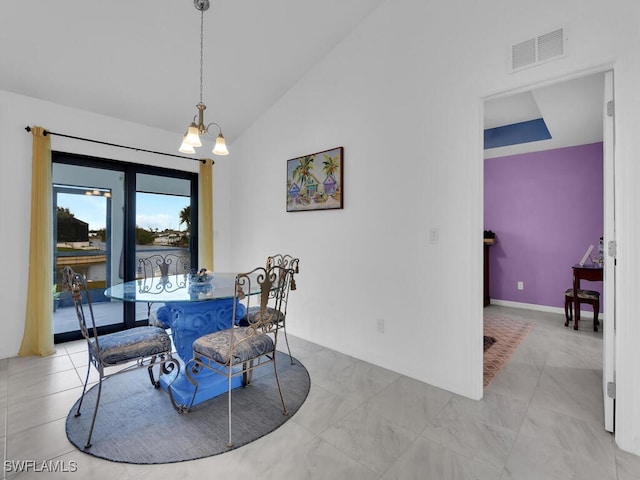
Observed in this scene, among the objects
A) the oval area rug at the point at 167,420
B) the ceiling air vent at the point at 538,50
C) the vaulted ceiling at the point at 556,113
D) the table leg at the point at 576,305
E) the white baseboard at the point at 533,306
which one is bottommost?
the oval area rug at the point at 167,420

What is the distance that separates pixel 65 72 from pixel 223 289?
246 cm

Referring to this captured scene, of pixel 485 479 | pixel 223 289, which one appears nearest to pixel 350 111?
pixel 223 289

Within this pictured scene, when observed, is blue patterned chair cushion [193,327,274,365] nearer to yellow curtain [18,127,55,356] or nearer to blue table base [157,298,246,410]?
blue table base [157,298,246,410]

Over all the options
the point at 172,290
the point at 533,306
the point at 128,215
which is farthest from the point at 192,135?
the point at 533,306

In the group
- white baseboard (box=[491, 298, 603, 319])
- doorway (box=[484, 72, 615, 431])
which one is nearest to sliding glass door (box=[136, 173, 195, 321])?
doorway (box=[484, 72, 615, 431])

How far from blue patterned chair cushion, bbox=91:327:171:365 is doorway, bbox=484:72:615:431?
4.06 meters

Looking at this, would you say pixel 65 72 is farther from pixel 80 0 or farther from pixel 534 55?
pixel 534 55

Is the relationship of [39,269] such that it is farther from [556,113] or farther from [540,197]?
[540,197]

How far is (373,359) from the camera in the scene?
9.53ft

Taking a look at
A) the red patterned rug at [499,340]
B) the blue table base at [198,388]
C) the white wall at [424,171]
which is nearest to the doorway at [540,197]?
the red patterned rug at [499,340]

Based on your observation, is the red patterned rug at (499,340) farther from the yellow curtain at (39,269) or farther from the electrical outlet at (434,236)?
the yellow curtain at (39,269)

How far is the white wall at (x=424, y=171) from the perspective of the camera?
1781mm

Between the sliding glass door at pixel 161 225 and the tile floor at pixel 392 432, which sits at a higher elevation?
the sliding glass door at pixel 161 225

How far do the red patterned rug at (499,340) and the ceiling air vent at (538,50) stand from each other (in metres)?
2.28
